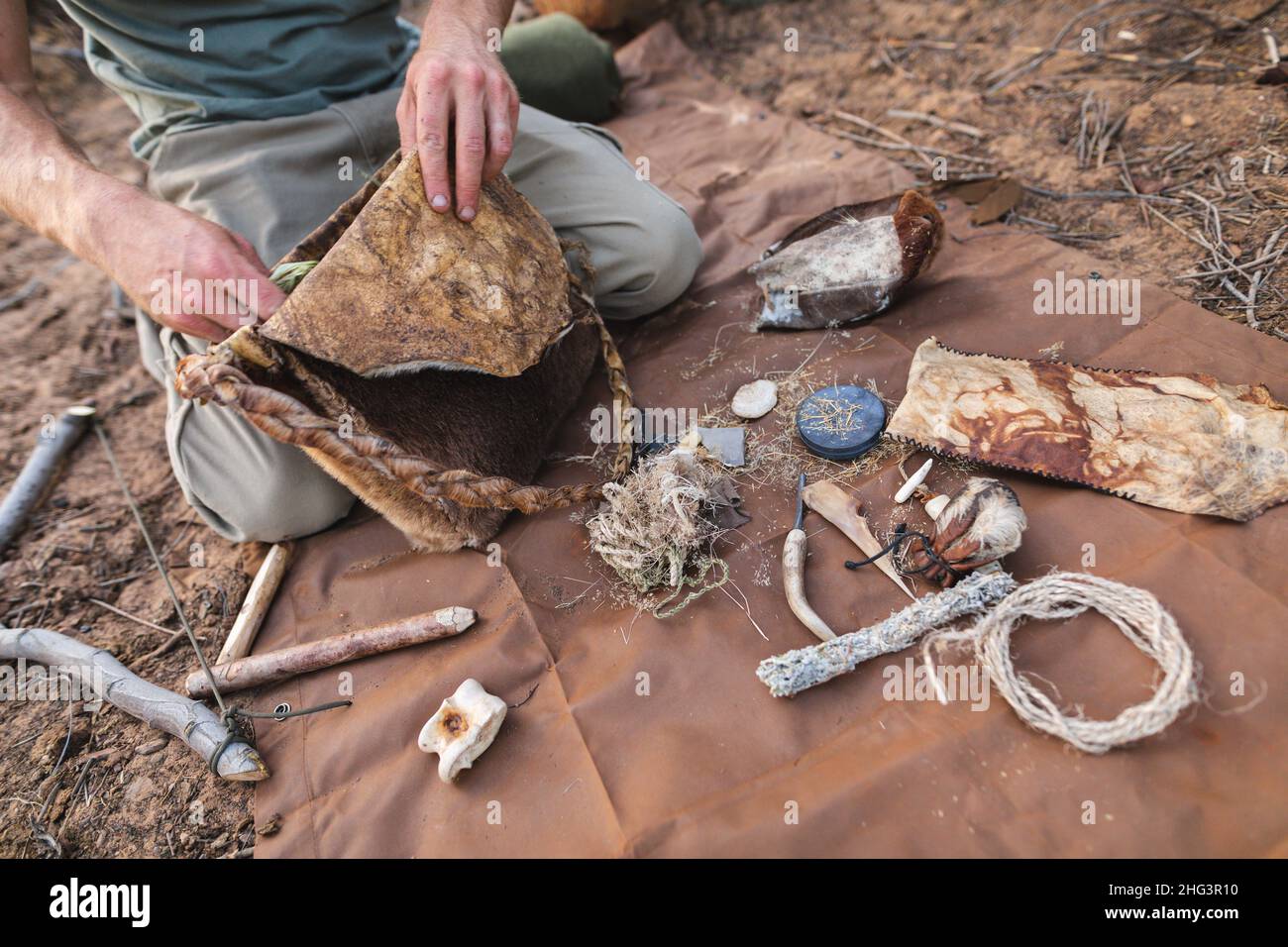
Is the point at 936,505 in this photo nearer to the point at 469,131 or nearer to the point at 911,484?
the point at 911,484

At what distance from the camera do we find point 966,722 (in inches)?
59.5

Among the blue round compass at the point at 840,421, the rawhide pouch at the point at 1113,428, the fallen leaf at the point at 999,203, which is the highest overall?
the fallen leaf at the point at 999,203

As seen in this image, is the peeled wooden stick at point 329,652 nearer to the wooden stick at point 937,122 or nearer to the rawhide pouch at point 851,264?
the rawhide pouch at point 851,264

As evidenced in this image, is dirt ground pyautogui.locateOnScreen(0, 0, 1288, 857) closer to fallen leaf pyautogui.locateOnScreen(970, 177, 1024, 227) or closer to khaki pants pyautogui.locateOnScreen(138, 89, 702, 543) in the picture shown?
fallen leaf pyautogui.locateOnScreen(970, 177, 1024, 227)

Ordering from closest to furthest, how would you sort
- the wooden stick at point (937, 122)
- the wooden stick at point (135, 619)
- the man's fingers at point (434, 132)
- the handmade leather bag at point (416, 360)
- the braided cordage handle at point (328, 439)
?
1. the braided cordage handle at point (328, 439)
2. the handmade leather bag at point (416, 360)
3. the man's fingers at point (434, 132)
4. the wooden stick at point (135, 619)
5. the wooden stick at point (937, 122)

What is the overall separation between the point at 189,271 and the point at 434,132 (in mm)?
678

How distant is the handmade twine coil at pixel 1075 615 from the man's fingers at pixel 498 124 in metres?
1.62

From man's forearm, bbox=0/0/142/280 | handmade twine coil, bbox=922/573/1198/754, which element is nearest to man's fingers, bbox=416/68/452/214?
man's forearm, bbox=0/0/142/280

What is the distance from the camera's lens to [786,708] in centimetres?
161

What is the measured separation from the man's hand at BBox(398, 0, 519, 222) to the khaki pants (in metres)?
0.68

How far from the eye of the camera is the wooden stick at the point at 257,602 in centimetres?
204

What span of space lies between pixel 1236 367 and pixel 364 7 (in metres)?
3.04

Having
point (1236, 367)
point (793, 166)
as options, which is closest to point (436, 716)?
point (1236, 367)

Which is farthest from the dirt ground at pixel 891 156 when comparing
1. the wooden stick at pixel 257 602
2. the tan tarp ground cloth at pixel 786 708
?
the tan tarp ground cloth at pixel 786 708
